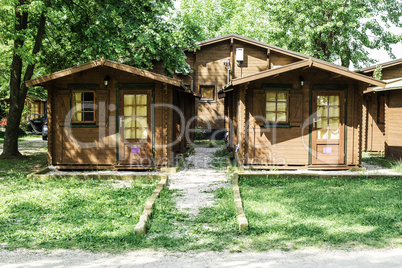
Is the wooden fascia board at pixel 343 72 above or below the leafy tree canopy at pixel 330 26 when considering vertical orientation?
below

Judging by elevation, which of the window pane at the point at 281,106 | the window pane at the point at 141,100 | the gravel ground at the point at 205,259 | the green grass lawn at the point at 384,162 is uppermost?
the window pane at the point at 141,100

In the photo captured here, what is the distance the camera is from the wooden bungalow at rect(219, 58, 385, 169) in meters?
12.8

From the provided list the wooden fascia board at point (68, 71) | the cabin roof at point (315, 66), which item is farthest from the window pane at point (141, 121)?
the cabin roof at point (315, 66)

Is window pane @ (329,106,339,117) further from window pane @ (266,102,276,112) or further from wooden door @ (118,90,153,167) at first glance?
wooden door @ (118,90,153,167)

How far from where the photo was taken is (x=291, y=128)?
13.0m

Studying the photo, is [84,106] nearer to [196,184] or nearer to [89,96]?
[89,96]

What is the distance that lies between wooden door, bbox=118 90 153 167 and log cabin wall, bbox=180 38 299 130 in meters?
11.3

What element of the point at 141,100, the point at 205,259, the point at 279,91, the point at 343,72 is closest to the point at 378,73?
the point at 343,72

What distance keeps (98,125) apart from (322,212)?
25.2ft

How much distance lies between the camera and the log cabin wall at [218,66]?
78.5 ft

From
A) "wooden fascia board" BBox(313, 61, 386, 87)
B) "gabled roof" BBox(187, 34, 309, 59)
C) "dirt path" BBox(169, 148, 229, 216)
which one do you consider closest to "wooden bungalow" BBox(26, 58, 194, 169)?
"dirt path" BBox(169, 148, 229, 216)

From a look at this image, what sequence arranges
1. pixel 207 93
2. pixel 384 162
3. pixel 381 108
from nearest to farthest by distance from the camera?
pixel 384 162, pixel 381 108, pixel 207 93

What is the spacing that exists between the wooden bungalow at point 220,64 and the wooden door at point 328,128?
10.8 metres

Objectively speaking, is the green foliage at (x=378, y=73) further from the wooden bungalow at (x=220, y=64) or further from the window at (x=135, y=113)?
the window at (x=135, y=113)
